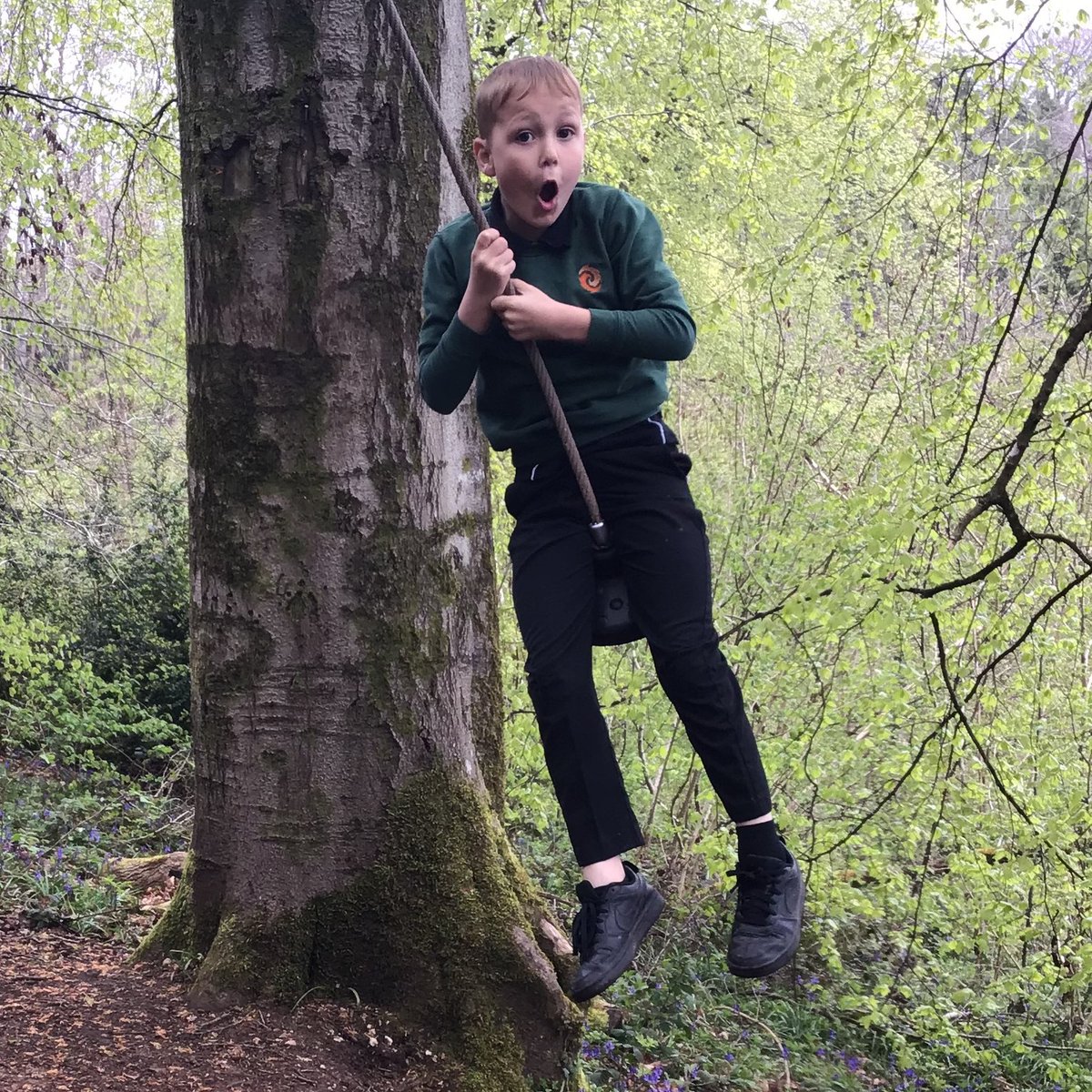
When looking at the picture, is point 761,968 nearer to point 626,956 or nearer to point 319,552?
point 626,956

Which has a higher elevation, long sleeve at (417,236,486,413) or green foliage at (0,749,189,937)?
long sleeve at (417,236,486,413)

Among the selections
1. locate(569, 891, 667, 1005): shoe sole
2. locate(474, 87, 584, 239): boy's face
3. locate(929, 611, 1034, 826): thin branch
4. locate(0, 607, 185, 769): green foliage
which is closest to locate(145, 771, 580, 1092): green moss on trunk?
locate(569, 891, 667, 1005): shoe sole

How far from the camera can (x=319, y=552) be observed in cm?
291

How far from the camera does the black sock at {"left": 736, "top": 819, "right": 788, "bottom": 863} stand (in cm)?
241

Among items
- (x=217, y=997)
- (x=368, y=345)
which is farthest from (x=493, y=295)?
(x=217, y=997)

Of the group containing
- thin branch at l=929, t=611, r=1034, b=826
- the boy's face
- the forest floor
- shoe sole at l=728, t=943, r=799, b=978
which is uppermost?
the boy's face

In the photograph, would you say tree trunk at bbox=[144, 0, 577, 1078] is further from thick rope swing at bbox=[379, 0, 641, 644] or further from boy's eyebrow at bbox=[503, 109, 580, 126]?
boy's eyebrow at bbox=[503, 109, 580, 126]

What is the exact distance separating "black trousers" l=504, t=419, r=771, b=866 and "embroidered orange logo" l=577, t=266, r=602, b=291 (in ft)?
1.02

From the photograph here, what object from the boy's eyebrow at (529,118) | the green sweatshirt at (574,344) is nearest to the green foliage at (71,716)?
the green sweatshirt at (574,344)

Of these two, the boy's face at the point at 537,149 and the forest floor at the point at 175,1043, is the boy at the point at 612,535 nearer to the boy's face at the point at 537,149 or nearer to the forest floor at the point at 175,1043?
the boy's face at the point at 537,149

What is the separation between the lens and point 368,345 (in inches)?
116

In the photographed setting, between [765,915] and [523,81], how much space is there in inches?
71.0

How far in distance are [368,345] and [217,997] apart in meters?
1.74

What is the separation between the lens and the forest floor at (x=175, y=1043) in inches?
99.4
